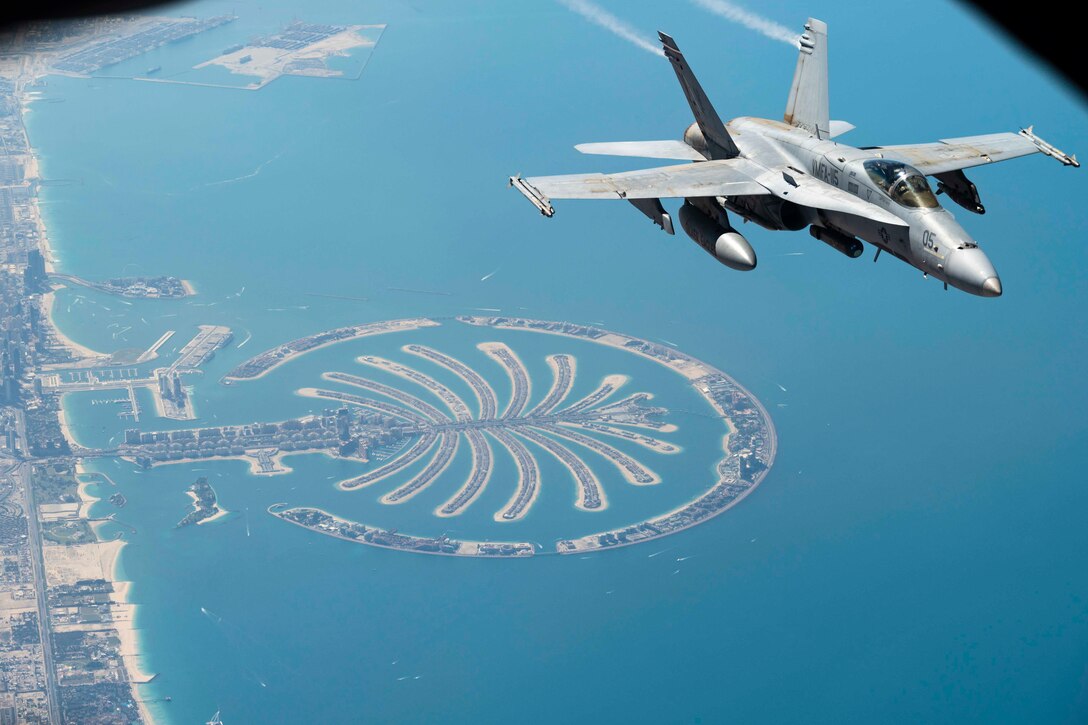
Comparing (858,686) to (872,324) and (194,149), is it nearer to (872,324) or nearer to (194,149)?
(872,324)

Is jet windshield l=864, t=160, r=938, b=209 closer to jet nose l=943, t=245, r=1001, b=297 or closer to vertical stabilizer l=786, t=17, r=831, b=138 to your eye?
jet nose l=943, t=245, r=1001, b=297

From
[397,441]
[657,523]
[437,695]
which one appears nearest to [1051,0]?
[437,695]

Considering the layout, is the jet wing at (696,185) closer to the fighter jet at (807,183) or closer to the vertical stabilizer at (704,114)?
the fighter jet at (807,183)

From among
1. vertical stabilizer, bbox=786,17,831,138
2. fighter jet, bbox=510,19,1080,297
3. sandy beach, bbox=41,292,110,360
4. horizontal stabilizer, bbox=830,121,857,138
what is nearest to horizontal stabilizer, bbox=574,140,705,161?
fighter jet, bbox=510,19,1080,297

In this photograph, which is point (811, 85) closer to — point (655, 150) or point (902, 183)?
point (655, 150)

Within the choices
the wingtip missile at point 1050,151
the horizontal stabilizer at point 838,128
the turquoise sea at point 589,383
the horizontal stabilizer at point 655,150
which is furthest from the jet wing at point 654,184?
the turquoise sea at point 589,383
